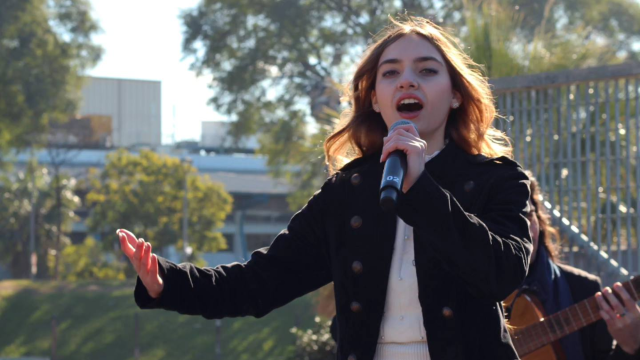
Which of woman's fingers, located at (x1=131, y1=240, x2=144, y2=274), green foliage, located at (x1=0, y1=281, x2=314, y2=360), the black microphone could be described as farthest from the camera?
green foliage, located at (x1=0, y1=281, x2=314, y2=360)

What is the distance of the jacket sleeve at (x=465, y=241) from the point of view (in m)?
2.28

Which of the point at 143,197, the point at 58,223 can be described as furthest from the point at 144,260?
Result: the point at 58,223

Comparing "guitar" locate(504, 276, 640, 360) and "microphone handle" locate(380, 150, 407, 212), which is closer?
"microphone handle" locate(380, 150, 407, 212)

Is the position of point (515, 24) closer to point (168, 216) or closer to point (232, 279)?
point (232, 279)

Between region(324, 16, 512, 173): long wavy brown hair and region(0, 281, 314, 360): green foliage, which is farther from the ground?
region(324, 16, 512, 173): long wavy brown hair

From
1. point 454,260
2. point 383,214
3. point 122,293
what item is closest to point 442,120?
point 383,214

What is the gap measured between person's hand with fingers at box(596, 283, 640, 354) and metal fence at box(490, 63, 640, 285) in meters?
3.64

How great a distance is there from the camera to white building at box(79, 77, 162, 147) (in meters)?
83.2

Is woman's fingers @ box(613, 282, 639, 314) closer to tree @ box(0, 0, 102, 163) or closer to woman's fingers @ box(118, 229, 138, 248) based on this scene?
woman's fingers @ box(118, 229, 138, 248)

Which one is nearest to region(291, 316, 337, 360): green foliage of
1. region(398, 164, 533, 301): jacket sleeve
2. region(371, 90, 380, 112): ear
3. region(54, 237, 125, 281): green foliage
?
region(371, 90, 380, 112): ear

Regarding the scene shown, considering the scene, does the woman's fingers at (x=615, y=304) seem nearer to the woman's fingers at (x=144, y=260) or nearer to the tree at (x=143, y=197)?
the woman's fingers at (x=144, y=260)

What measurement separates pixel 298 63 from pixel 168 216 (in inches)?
634

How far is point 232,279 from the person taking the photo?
2.92m

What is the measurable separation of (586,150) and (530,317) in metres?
4.00
